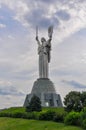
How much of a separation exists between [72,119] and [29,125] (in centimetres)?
619

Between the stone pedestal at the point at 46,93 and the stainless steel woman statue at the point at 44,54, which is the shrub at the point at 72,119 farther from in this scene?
the stainless steel woman statue at the point at 44,54

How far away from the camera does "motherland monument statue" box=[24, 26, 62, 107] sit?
73.1 meters

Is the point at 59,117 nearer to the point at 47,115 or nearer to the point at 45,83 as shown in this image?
the point at 47,115

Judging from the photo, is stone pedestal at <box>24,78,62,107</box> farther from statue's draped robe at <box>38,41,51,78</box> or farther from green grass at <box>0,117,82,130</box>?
green grass at <box>0,117,82,130</box>

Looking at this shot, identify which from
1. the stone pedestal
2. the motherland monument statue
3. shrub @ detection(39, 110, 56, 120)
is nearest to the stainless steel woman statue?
the motherland monument statue

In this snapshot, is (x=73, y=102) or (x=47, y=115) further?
(x=73, y=102)

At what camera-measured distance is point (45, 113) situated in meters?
53.8

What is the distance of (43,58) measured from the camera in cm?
7662

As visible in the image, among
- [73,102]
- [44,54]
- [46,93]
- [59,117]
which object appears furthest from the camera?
[44,54]

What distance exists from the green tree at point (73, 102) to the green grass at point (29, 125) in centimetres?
632

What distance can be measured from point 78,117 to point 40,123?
19.8 ft

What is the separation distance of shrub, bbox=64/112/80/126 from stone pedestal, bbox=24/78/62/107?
23.3 metres

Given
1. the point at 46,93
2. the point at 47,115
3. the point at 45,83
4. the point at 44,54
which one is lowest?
the point at 47,115

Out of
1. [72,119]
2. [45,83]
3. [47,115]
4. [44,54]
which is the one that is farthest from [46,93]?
[72,119]
